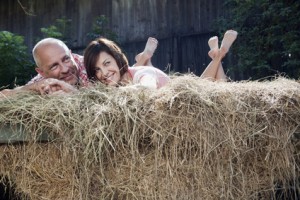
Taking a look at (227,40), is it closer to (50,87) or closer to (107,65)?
(107,65)

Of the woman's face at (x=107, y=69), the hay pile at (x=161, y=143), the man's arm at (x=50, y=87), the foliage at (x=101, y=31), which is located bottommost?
the hay pile at (x=161, y=143)

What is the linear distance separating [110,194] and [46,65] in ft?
5.04

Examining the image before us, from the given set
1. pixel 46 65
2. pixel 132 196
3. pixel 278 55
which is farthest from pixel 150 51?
pixel 132 196

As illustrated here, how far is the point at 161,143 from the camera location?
2035 millimetres

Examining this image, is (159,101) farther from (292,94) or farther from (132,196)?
(292,94)

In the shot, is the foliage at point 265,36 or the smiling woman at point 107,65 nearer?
the smiling woman at point 107,65

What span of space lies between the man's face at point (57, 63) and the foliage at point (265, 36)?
8.63 ft

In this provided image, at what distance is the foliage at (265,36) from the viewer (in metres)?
5.08

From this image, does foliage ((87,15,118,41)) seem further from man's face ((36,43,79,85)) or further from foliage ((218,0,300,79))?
man's face ((36,43,79,85))

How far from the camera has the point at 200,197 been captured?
207 cm

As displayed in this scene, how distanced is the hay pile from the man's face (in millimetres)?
1067

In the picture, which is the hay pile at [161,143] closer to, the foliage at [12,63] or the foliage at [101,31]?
the foliage at [12,63]

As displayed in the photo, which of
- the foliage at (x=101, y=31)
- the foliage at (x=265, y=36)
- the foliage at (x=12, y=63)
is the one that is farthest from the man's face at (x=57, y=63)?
the foliage at (x=101, y=31)

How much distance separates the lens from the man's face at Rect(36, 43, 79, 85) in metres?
3.34
